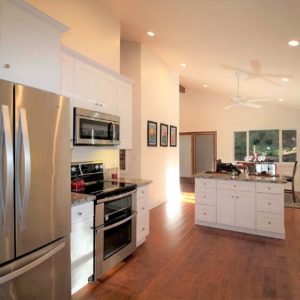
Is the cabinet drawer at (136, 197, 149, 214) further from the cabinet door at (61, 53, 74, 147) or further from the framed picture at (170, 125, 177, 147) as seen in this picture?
the framed picture at (170, 125, 177, 147)

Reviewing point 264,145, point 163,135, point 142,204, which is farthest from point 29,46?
point 264,145

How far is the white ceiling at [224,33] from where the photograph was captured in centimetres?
264

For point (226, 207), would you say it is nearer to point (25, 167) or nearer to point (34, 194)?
point (34, 194)

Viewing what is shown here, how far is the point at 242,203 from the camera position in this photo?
3.79 metres

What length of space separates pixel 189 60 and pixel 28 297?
16.1 feet

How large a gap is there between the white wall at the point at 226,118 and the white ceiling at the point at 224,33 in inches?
94.0

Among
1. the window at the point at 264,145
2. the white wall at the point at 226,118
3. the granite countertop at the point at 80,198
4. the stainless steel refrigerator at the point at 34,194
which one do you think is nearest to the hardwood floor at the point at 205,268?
the stainless steel refrigerator at the point at 34,194

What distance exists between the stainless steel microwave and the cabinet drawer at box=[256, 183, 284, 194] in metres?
2.33

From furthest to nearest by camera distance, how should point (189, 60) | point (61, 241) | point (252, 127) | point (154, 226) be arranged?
point (252, 127)
point (189, 60)
point (154, 226)
point (61, 241)

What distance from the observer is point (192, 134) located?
30.4 feet

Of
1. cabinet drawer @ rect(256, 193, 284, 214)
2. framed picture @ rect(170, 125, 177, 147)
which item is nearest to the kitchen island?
cabinet drawer @ rect(256, 193, 284, 214)

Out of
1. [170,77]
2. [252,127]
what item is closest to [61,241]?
[170,77]

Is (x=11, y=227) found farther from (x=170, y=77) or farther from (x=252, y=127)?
(x=252, y=127)

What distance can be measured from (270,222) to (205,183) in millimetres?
1154
